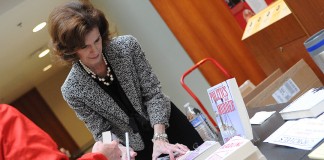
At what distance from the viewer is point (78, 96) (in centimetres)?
200

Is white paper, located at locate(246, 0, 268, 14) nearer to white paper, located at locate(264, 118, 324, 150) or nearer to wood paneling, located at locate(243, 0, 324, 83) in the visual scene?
wood paneling, located at locate(243, 0, 324, 83)

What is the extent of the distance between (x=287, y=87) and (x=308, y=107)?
153 centimetres

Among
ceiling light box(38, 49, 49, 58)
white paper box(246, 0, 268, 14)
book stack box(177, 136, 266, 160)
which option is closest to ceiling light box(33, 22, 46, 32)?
ceiling light box(38, 49, 49, 58)

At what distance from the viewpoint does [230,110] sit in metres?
1.50

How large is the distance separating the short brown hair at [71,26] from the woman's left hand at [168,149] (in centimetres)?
53

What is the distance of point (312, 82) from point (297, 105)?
1.50 m

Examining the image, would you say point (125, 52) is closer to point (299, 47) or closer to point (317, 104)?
point (317, 104)

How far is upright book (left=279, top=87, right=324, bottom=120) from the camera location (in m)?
1.31

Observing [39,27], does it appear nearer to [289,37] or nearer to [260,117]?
[289,37]

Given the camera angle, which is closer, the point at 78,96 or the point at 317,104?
the point at 317,104

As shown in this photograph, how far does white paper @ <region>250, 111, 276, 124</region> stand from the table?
0.02 m

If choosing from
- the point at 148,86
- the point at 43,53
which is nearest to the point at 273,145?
the point at 148,86

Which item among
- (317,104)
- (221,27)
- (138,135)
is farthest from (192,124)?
(221,27)

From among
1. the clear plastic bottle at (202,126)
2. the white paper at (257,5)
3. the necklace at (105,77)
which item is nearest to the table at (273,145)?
the clear plastic bottle at (202,126)
